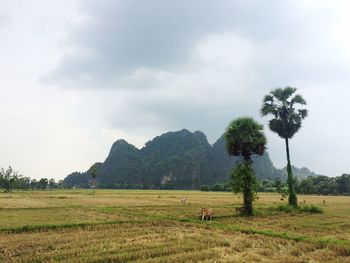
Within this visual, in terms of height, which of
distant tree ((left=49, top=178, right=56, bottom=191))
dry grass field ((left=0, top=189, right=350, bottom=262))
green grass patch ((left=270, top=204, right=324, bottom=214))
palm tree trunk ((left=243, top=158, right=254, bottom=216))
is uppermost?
distant tree ((left=49, top=178, right=56, bottom=191))

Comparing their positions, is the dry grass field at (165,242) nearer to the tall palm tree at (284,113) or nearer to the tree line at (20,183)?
the tall palm tree at (284,113)

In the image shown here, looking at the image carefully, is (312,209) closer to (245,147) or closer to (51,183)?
(245,147)

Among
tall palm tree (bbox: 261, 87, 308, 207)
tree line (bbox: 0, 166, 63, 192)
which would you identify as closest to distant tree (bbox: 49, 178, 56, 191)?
tree line (bbox: 0, 166, 63, 192)

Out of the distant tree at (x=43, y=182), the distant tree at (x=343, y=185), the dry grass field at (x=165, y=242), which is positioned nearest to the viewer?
the dry grass field at (x=165, y=242)

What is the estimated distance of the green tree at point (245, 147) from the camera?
36.2 meters

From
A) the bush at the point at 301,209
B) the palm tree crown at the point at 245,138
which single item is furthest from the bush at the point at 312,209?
the palm tree crown at the point at 245,138

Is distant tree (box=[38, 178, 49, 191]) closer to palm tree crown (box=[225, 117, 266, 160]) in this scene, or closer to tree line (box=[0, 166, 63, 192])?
tree line (box=[0, 166, 63, 192])

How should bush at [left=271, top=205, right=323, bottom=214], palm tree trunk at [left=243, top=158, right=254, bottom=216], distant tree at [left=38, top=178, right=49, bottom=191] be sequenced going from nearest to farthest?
palm tree trunk at [left=243, top=158, right=254, bottom=216]
bush at [left=271, top=205, right=323, bottom=214]
distant tree at [left=38, top=178, right=49, bottom=191]

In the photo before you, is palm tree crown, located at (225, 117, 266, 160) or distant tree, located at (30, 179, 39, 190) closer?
palm tree crown, located at (225, 117, 266, 160)

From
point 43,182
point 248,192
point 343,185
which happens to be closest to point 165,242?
point 248,192

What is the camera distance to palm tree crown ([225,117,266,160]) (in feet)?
121

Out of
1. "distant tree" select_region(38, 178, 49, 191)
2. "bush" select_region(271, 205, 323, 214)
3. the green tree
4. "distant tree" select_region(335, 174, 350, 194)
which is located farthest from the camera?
"distant tree" select_region(38, 178, 49, 191)

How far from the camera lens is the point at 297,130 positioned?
145ft

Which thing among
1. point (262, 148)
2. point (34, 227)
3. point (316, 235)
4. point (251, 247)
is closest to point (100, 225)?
point (34, 227)
